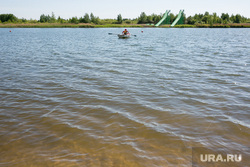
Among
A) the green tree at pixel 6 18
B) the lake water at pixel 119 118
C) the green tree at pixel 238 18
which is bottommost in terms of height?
the lake water at pixel 119 118

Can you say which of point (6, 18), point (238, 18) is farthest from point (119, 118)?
point (6, 18)

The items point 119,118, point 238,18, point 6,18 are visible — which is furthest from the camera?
point 6,18

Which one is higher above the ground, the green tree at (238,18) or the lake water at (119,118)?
the green tree at (238,18)

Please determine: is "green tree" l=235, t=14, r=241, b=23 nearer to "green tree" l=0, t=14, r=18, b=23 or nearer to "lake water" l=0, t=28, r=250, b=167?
"lake water" l=0, t=28, r=250, b=167

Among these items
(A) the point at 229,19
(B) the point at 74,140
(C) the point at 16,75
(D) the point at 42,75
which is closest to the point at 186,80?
(B) the point at 74,140

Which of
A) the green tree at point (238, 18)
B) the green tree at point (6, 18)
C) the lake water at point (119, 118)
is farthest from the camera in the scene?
the green tree at point (6, 18)

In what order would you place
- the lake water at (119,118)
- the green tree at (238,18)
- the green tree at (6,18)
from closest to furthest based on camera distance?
the lake water at (119,118), the green tree at (238,18), the green tree at (6,18)

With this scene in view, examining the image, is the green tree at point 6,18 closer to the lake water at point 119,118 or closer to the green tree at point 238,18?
the green tree at point 238,18

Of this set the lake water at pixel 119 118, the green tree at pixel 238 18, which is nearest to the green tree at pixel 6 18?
the green tree at pixel 238 18

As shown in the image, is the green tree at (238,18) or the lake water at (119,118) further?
the green tree at (238,18)

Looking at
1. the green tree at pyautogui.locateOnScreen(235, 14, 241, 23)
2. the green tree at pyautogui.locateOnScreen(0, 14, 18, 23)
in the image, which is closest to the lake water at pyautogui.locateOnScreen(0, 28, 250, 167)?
the green tree at pyautogui.locateOnScreen(235, 14, 241, 23)

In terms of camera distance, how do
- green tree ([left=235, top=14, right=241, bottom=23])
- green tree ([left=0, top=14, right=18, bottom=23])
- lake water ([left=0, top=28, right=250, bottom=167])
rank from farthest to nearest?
green tree ([left=0, top=14, right=18, bottom=23])
green tree ([left=235, top=14, right=241, bottom=23])
lake water ([left=0, top=28, right=250, bottom=167])

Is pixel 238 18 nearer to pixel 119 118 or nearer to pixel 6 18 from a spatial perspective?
pixel 119 118

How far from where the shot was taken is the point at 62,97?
1076 cm
